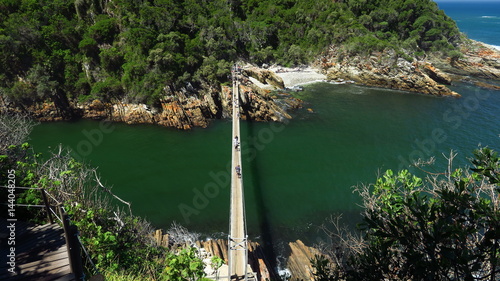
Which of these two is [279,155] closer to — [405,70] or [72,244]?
[72,244]

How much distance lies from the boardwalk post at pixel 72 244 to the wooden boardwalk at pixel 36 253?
78 cm

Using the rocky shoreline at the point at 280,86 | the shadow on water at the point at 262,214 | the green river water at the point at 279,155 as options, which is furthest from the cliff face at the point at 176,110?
the shadow on water at the point at 262,214

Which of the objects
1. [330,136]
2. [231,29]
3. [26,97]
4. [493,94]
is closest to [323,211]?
[330,136]

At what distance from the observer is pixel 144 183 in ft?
57.1

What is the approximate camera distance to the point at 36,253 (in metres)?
5.04

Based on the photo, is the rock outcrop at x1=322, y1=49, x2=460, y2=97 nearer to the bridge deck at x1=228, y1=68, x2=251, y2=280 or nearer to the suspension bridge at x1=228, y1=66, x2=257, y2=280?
the suspension bridge at x1=228, y1=66, x2=257, y2=280

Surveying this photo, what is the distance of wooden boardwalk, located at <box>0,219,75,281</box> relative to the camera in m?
4.59

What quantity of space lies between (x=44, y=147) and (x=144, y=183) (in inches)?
392

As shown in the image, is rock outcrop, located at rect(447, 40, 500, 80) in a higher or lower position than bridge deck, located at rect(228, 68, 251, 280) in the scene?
higher

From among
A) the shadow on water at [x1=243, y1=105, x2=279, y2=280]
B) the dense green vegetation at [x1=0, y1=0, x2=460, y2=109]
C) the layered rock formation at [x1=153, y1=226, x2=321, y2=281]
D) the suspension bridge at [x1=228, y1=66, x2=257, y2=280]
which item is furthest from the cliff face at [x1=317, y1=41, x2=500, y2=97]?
the layered rock formation at [x1=153, y1=226, x2=321, y2=281]

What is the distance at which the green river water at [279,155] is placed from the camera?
1541 cm

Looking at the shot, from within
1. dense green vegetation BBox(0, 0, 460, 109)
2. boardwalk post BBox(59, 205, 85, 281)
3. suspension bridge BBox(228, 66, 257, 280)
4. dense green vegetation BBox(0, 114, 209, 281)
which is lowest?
suspension bridge BBox(228, 66, 257, 280)

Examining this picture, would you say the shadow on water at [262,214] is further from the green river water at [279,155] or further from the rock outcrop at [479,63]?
the rock outcrop at [479,63]

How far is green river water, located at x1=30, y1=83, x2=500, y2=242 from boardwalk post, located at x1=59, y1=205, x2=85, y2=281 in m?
10.8
